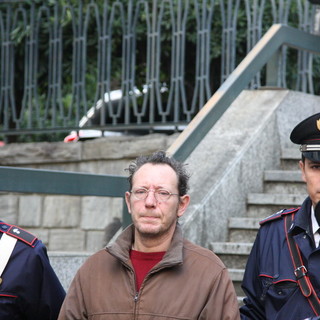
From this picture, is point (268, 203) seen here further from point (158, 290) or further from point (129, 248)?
point (158, 290)

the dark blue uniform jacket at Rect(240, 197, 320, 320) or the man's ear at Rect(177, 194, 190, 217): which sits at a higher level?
the man's ear at Rect(177, 194, 190, 217)

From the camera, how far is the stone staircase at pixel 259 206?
6516 millimetres

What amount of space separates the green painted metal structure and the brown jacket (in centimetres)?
135

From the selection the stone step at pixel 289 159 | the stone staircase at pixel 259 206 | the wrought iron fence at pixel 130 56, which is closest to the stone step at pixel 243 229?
the stone staircase at pixel 259 206

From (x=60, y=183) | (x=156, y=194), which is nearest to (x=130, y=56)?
(x=60, y=183)

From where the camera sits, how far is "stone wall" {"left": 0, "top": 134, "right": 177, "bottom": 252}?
9.54 m

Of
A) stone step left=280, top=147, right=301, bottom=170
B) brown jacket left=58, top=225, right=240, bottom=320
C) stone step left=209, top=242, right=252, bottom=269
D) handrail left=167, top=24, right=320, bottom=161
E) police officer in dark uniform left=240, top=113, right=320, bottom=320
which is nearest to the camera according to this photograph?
brown jacket left=58, top=225, right=240, bottom=320

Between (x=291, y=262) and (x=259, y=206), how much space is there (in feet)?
10.0

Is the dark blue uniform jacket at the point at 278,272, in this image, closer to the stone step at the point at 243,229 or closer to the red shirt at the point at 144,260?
the red shirt at the point at 144,260

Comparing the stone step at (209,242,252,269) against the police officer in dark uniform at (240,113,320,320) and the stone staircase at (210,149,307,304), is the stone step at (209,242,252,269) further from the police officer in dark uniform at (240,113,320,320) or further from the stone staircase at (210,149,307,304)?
the police officer in dark uniform at (240,113,320,320)

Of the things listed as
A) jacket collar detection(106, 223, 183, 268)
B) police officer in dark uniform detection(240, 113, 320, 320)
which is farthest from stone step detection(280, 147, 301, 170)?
jacket collar detection(106, 223, 183, 268)

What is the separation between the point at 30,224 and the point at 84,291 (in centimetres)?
623

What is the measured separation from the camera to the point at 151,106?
9.53m

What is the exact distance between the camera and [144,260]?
4.05 m
